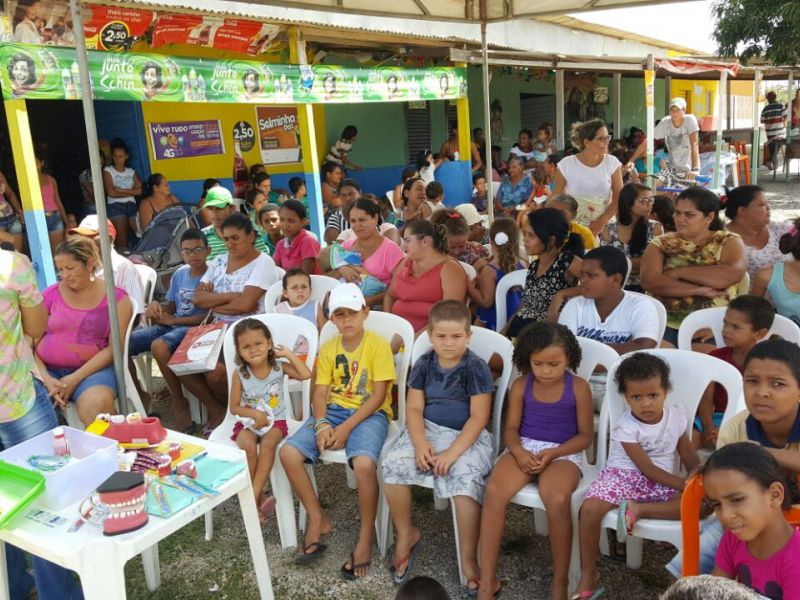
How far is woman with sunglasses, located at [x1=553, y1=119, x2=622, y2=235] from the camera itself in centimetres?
513

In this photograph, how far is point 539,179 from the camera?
7688 millimetres

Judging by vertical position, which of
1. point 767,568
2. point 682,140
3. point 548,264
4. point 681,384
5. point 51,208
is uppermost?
point 682,140

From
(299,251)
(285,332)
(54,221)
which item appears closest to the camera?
(285,332)

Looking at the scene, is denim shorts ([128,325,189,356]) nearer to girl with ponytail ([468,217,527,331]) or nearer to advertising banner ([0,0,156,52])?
girl with ponytail ([468,217,527,331])

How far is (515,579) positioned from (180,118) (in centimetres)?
713

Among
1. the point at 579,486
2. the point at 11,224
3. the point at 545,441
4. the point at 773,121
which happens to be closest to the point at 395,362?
the point at 545,441

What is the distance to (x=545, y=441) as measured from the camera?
9.07ft

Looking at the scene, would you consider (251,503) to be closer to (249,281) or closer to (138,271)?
(249,281)

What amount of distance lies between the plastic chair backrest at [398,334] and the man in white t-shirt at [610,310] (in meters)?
0.78

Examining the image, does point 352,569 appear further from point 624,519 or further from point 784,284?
point 784,284

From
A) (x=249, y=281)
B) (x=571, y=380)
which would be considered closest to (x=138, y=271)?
(x=249, y=281)

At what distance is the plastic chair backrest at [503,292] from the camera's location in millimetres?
4070

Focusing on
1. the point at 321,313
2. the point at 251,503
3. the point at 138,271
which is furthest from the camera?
the point at 138,271

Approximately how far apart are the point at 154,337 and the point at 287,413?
1548 mm
